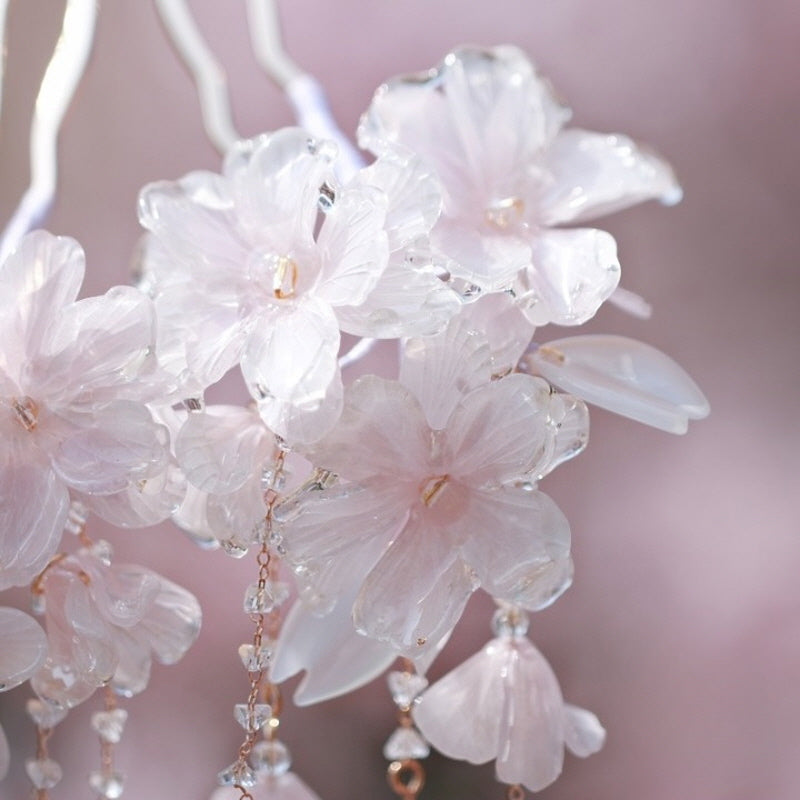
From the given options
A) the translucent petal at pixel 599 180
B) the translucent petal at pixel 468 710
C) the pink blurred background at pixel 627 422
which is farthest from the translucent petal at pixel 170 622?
the pink blurred background at pixel 627 422

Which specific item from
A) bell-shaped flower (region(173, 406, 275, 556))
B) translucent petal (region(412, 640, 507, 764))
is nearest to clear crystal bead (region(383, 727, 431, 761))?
translucent petal (region(412, 640, 507, 764))

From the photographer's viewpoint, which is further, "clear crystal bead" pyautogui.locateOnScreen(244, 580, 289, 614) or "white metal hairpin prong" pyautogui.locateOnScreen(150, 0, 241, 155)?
"white metal hairpin prong" pyautogui.locateOnScreen(150, 0, 241, 155)

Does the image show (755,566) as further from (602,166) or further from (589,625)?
(602,166)

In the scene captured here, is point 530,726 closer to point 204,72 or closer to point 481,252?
point 481,252

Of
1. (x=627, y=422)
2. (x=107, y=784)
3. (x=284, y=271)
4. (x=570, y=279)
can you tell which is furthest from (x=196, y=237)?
(x=627, y=422)

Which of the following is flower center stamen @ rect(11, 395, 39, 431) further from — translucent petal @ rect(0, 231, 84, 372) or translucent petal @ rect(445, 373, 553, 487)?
translucent petal @ rect(445, 373, 553, 487)
